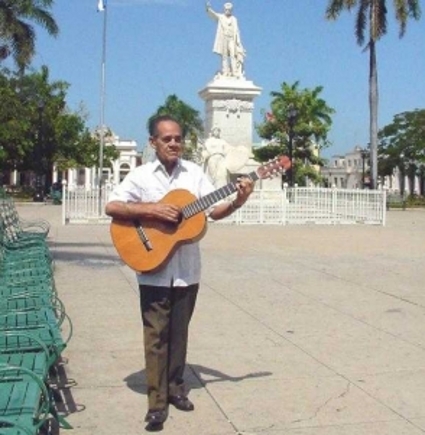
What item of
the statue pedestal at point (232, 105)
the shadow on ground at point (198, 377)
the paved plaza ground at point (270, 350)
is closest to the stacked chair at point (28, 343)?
the paved plaza ground at point (270, 350)

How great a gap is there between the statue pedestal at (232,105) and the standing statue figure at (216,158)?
307 centimetres

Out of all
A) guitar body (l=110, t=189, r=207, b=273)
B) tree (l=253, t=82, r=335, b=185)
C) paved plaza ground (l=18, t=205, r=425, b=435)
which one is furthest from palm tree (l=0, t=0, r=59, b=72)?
guitar body (l=110, t=189, r=207, b=273)

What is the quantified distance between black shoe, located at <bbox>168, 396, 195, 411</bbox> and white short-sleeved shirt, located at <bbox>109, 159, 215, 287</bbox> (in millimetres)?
739

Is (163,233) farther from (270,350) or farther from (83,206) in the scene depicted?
(83,206)

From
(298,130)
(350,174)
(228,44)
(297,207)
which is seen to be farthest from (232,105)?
(350,174)

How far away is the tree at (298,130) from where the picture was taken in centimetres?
5722

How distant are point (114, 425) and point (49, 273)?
9.63 ft

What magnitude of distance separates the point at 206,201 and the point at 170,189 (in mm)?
288

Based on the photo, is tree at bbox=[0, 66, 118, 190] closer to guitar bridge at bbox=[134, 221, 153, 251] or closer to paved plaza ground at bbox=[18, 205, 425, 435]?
paved plaza ground at bbox=[18, 205, 425, 435]

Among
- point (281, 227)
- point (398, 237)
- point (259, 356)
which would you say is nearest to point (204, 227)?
point (259, 356)

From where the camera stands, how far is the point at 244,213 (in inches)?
981

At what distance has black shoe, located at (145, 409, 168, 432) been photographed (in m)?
4.63

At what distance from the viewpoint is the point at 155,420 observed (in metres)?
4.64

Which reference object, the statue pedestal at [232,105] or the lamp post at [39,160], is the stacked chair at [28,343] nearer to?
the statue pedestal at [232,105]
